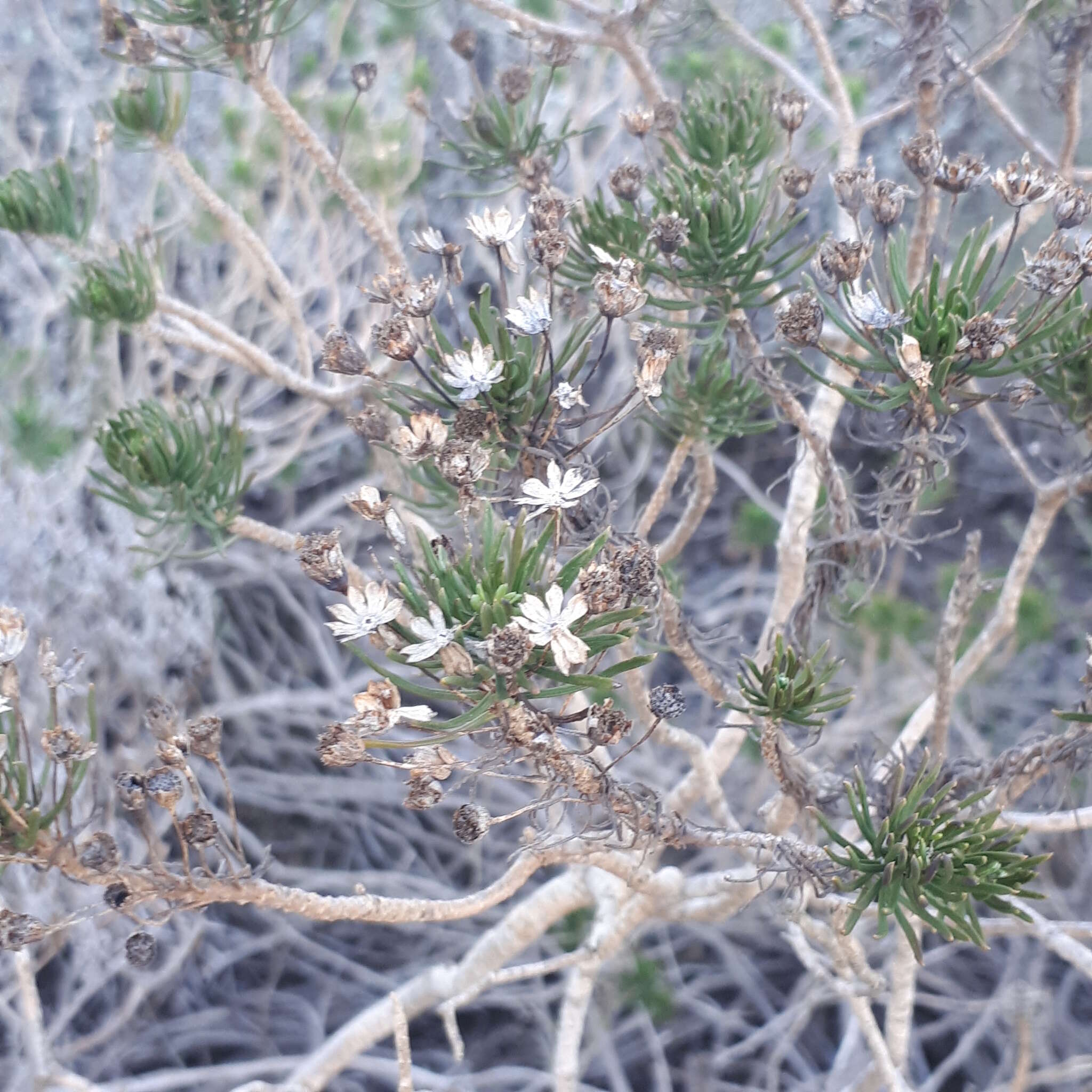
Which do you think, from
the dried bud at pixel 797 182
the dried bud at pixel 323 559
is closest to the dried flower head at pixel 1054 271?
the dried bud at pixel 797 182

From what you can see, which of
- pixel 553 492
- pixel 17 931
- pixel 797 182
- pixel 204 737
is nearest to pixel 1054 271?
pixel 797 182

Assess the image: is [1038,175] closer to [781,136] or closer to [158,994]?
[781,136]

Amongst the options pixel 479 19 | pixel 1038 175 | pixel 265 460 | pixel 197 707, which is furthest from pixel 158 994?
pixel 479 19

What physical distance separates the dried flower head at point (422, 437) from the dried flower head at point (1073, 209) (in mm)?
351

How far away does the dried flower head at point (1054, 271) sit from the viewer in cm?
52

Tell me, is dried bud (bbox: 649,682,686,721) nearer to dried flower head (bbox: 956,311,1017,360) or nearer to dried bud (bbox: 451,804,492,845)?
dried bud (bbox: 451,804,492,845)

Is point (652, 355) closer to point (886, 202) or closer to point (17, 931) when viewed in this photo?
point (886, 202)

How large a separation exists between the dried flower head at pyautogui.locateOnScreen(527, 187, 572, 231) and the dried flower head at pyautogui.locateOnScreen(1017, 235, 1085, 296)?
237 mm

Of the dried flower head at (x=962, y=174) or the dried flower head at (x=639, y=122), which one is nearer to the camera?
the dried flower head at (x=962, y=174)

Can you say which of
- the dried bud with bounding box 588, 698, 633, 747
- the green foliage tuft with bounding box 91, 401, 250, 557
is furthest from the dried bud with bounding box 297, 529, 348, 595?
the green foliage tuft with bounding box 91, 401, 250, 557

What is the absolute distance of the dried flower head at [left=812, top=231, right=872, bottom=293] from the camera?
0.53 meters

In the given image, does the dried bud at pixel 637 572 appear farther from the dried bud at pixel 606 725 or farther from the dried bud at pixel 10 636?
the dried bud at pixel 10 636

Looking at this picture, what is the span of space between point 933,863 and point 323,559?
1.10 ft

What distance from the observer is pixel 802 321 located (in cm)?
54
